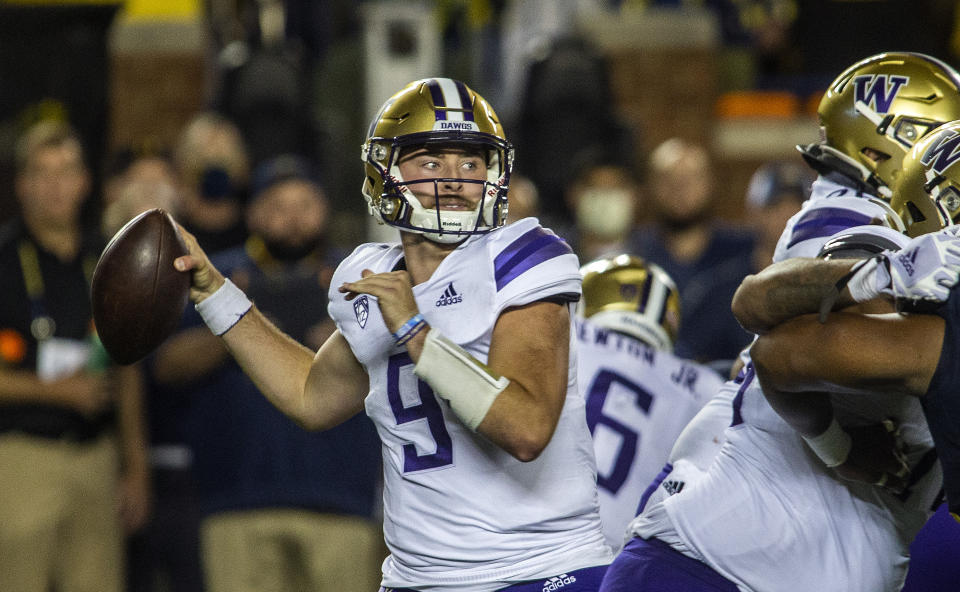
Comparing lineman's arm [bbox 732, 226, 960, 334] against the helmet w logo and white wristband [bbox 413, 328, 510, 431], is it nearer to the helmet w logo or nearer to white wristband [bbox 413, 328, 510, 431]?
white wristband [bbox 413, 328, 510, 431]

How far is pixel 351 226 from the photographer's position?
344 inches

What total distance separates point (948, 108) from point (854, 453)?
0.97 metres

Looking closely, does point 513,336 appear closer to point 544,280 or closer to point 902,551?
point 544,280

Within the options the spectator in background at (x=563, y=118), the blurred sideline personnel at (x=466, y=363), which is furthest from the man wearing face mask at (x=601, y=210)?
the blurred sideline personnel at (x=466, y=363)

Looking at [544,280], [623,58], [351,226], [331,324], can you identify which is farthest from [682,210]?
[544,280]

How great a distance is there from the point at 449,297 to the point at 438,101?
462mm

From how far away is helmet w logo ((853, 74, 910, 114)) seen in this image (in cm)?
321

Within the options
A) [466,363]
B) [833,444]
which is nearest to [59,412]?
[466,363]

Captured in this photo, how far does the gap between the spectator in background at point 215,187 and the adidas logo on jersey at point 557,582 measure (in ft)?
12.4

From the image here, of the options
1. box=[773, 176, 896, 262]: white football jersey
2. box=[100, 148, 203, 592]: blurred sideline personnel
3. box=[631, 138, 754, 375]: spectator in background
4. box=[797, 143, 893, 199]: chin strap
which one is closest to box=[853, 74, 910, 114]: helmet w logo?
box=[797, 143, 893, 199]: chin strap

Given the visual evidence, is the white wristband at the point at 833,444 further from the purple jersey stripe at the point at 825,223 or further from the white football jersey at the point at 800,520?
the purple jersey stripe at the point at 825,223

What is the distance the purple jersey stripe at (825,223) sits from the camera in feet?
9.54

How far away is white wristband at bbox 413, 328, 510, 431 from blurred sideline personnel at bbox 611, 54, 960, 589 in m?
0.67

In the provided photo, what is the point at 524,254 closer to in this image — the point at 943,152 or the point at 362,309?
the point at 362,309
